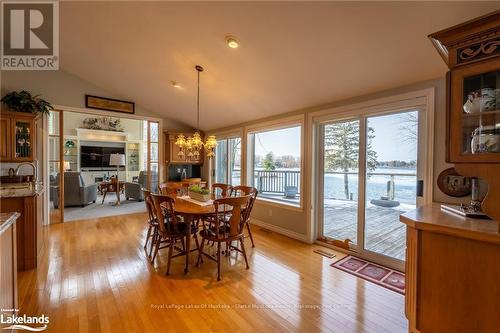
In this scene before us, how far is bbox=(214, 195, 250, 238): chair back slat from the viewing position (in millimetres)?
2521

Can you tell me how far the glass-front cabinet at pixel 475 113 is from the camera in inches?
51.8

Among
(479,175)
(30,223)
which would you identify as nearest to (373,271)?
(479,175)

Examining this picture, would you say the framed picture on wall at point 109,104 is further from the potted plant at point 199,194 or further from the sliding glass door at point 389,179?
the sliding glass door at point 389,179

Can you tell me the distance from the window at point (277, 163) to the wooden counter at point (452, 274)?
2.49 m

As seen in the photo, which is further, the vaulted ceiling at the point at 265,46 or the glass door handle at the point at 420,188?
the glass door handle at the point at 420,188

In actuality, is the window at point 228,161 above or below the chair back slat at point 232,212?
above

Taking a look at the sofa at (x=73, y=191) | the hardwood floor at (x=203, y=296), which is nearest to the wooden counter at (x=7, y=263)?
the hardwood floor at (x=203, y=296)

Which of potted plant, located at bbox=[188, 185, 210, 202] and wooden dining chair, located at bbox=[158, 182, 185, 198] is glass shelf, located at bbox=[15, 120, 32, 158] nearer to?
wooden dining chair, located at bbox=[158, 182, 185, 198]

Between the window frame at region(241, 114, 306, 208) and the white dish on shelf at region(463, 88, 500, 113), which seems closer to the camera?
the white dish on shelf at region(463, 88, 500, 113)

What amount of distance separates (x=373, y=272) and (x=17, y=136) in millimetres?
5776

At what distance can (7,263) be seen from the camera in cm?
153

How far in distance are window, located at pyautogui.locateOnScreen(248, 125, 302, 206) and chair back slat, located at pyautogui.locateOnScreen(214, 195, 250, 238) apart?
1.60m

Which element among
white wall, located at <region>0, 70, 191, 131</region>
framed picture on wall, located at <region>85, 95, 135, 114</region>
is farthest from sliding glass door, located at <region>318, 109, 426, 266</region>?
white wall, located at <region>0, 70, 191, 131</region>

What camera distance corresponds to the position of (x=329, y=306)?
2070mm
